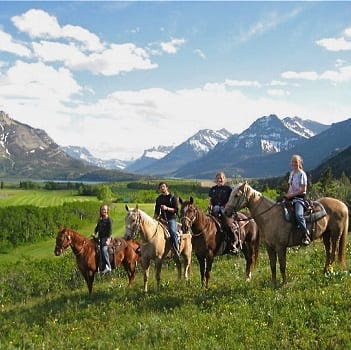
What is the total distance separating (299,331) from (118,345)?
4744mm

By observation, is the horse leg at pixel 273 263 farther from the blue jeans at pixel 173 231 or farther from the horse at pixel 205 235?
the blue jeans at pixel 173 231

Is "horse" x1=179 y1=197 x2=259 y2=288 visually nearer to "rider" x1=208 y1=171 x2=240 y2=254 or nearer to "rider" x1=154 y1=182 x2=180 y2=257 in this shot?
"rider" x1=208 y1=171 x2=240 y2=254

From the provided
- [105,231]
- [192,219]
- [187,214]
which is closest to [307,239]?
[192,219]

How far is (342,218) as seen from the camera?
1466 centimetres

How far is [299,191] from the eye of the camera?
1350 cm

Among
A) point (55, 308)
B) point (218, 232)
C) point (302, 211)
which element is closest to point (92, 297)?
point (55, 308)

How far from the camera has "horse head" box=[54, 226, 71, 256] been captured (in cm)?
1717

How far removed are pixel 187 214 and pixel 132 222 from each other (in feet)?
6.79

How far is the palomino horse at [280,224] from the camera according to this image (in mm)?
13656

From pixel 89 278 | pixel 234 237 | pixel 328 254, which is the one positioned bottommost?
pixel 89 278

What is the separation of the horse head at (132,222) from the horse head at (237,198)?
3.45 m

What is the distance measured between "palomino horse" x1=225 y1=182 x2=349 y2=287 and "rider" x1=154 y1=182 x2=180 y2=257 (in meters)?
3.23

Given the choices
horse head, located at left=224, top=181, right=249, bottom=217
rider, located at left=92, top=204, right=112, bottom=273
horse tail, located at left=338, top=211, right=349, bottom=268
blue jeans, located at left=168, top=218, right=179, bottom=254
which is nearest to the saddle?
horse tail, located at left=338, top=211, right=349, bottom=268

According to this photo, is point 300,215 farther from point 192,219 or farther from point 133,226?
point 133,226
